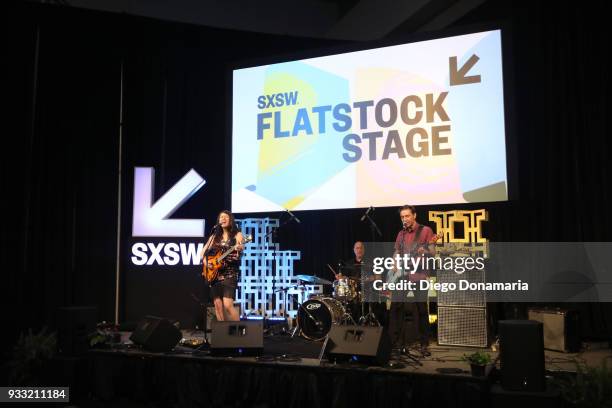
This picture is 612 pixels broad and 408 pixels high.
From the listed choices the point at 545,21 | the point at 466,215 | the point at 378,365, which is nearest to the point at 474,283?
the point at 466,215

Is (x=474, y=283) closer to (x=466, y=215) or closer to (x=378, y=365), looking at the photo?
(x=466, y=215)

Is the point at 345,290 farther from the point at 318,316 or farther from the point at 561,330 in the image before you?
the point at 561,330

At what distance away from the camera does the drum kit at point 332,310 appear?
595 cm

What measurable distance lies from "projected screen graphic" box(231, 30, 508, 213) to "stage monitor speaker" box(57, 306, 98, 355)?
292cm

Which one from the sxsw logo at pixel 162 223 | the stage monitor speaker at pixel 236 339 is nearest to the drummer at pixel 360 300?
the stage monitor speaker at pixel 236 339

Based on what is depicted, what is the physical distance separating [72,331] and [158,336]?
854mm

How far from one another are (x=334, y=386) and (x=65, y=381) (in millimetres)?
2590

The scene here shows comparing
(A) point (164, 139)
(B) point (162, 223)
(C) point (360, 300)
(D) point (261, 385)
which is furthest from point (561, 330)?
(A) point (164, 139)

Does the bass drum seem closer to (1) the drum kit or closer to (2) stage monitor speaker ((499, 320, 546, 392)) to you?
(1) the drum kit

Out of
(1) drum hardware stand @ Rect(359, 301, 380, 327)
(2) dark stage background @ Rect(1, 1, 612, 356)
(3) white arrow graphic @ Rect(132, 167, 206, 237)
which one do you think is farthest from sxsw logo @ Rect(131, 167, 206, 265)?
(1) drum hardware stand @ Rect(359, 301, 380, 327)

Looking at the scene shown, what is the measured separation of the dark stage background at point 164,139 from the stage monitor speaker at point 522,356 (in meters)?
2.74

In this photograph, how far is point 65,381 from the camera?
16.3 ft

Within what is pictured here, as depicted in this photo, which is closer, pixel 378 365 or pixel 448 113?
pixel 378 365

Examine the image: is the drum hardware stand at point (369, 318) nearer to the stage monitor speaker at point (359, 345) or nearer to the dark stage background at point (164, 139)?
the stage monitor speaker at point (359, 345)
